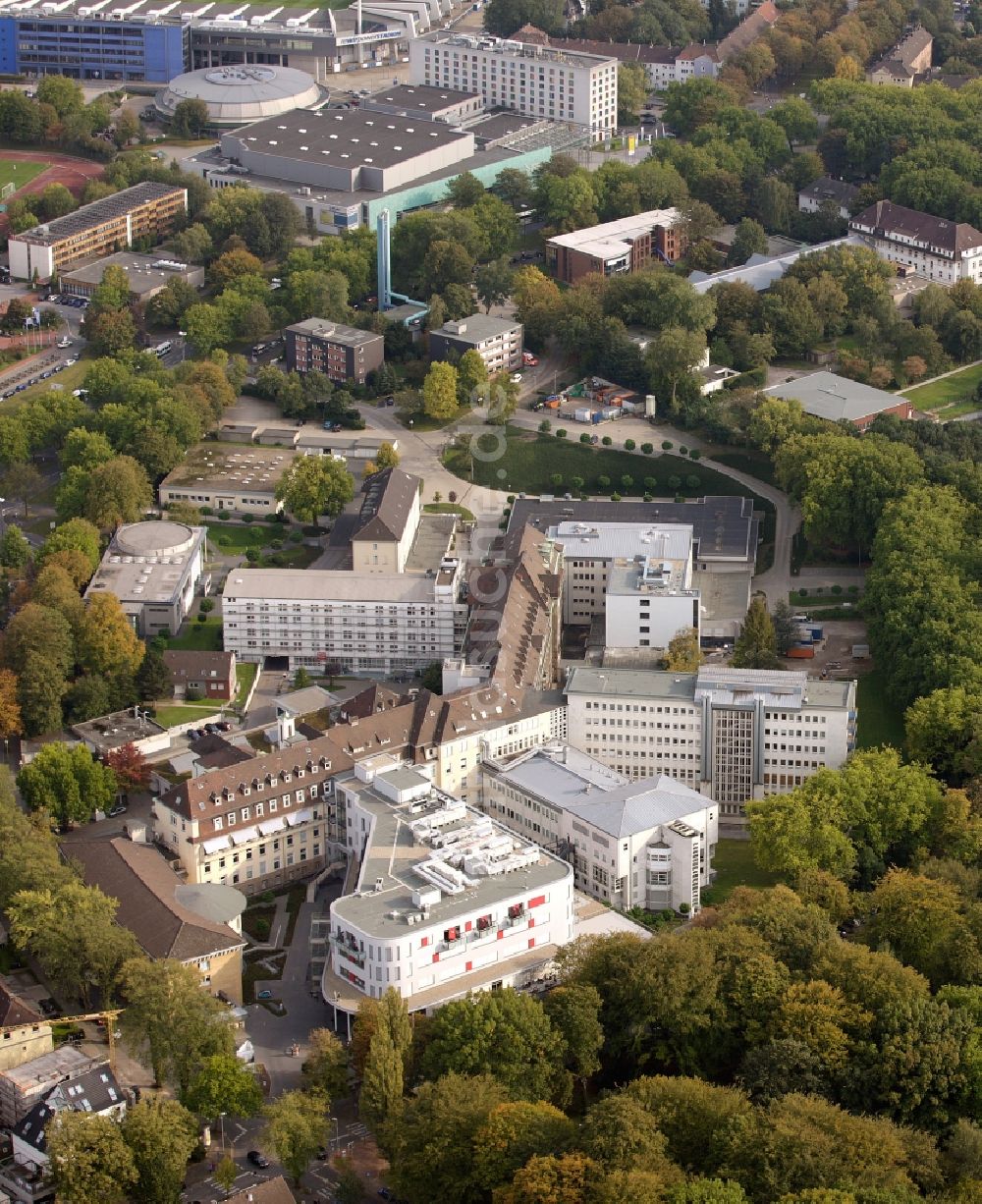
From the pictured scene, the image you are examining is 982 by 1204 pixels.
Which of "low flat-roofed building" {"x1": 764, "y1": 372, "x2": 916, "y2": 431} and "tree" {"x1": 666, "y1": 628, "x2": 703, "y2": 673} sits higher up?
"low flat-roofed building" {"x1": 764, "y1": 372, "x2": 916, "y2": 431}

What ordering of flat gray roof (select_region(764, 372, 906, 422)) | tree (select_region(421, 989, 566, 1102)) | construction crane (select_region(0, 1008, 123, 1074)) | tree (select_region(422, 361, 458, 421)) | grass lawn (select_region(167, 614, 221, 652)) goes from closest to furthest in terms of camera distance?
tree (select_region(421, 989, 566, 1102)) → construction crane (select_region(0, 1008, 123, 1074)) → grass lawn (select_region(167, 614, 221, 652)) → flat gray roof (select_region(764, 372, 906, 422)) → tree (select_region(422, 361, 458, 421))

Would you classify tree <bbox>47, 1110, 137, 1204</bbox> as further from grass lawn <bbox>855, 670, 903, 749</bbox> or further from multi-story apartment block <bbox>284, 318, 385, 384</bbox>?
multi-story apartment block <bbox>284, 318, 385, 384</bbox>

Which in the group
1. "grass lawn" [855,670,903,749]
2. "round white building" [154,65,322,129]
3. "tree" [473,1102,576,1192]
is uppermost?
"round white building" [154,65,322,129]

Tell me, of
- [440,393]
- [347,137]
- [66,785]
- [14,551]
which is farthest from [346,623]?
[347,137]

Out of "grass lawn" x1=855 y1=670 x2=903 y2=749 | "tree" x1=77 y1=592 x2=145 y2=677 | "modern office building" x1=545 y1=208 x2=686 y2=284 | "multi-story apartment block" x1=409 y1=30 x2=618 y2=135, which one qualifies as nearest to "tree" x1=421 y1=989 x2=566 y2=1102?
"grass lawn" x1=855 y1=670 x2=903 y2=749

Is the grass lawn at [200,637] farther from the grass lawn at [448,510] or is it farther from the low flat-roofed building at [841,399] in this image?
the low flat-roofed building at [841,399]
